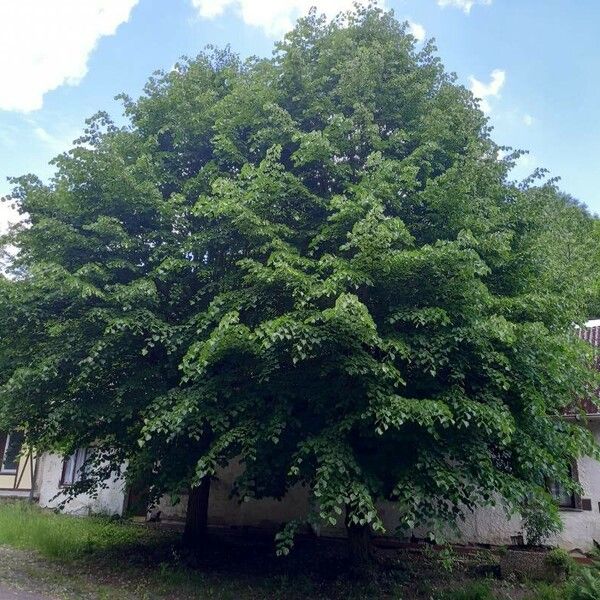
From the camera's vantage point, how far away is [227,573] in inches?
383

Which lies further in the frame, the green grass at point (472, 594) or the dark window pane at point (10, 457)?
the dark window pane at point (10, 457)

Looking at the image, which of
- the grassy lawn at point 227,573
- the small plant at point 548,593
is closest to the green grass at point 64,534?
the grassy lawn at point 227,573

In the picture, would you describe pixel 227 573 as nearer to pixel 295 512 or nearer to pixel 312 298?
pixel 295 512

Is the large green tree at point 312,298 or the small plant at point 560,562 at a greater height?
the large green tree at point 312,298

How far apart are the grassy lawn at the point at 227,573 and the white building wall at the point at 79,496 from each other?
392cm

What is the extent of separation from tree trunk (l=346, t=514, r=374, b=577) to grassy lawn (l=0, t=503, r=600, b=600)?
0.22 meters

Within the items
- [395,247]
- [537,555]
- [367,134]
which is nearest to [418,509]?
[395,247]

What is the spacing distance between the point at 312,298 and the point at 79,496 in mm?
13916

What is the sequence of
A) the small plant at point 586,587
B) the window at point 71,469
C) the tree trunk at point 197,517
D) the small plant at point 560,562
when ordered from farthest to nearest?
the window at point 71,469
the tree trunk at point 197,517
the small plant at point 560,562
the small plant at point 586,587

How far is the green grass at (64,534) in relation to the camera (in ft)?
36.1

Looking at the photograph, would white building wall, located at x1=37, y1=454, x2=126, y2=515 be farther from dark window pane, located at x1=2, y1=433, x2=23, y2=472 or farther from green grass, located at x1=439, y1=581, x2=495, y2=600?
green grass, located at x1=439, y1=581, x2=495, y2=600

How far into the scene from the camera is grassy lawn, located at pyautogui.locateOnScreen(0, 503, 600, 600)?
8.38 metres

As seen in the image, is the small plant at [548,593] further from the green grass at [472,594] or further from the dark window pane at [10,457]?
the dark window pane at [10,457]

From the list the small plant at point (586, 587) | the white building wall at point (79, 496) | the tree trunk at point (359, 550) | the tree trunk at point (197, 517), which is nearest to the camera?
the small plant at point (586, 587)
